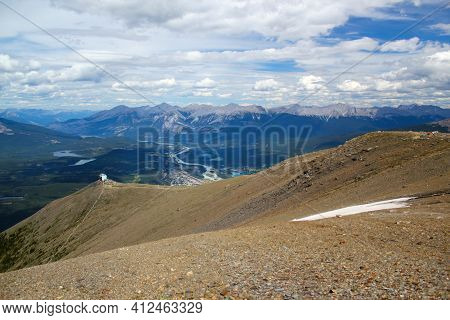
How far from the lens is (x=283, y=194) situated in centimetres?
5162

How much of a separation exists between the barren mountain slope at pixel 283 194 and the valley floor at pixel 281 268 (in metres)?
11.8

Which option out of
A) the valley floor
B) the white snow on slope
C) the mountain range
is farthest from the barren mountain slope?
the valley floor

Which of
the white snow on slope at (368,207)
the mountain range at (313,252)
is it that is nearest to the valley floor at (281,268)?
the mountain range at (313,252)

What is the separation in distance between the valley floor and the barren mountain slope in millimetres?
11765

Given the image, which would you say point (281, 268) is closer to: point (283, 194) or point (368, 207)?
point (368, 207)

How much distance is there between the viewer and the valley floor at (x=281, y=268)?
1396 cm

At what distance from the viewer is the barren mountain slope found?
38.4 meters

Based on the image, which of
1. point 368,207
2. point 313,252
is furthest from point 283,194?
point 313,252

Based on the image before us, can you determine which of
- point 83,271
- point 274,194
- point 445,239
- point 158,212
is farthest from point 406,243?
point 158,212

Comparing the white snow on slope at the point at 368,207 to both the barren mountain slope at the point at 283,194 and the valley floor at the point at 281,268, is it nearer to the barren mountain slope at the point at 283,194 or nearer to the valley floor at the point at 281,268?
the barren mountain slope at the point at 283,194

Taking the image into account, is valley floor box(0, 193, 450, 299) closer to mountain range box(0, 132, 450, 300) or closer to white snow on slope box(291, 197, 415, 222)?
mountain range box(0, 132, 450, 300)

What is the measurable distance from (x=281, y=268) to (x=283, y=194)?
35316 mm

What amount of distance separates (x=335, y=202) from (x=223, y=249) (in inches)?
811

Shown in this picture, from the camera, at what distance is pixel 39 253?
10006 centimetres
